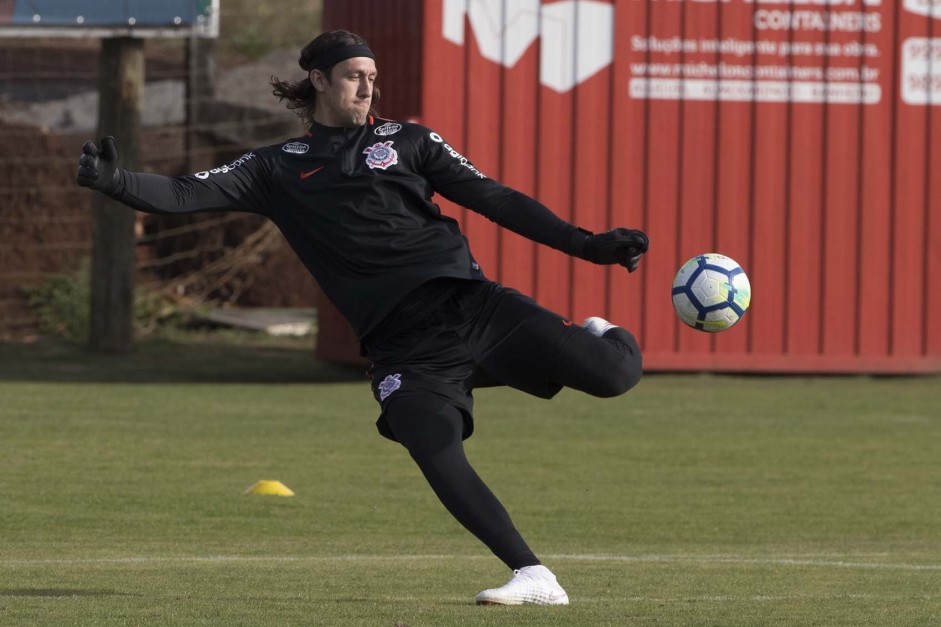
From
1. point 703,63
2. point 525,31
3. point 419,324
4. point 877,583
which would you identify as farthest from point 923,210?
point 419,324

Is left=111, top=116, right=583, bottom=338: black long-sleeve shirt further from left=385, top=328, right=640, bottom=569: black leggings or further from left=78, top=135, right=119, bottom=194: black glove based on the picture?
left=385, top=328, right=640, bottom=569: black leggings

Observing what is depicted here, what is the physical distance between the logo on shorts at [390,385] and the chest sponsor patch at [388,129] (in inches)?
36.4

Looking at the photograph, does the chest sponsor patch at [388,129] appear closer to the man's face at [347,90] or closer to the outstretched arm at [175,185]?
the man's face at [347,90]

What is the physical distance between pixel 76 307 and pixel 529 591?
17.2m

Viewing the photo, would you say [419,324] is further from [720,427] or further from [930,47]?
[930,47]

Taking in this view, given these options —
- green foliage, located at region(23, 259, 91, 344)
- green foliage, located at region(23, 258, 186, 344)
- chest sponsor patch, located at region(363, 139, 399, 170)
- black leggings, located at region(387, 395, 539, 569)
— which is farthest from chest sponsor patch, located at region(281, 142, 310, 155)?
green foliage, located at region(23, 258, 186, 344)

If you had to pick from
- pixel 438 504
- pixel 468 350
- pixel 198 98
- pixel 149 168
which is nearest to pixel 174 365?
pixel 149 168

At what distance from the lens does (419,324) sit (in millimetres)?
6992

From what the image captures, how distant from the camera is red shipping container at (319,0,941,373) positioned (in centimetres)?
1914

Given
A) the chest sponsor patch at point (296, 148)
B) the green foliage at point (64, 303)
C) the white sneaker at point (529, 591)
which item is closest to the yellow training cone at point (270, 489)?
the chest sponsor patch at point (296, 148)

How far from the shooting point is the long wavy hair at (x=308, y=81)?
7.15 m

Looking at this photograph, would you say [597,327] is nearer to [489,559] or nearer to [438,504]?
[489,559]

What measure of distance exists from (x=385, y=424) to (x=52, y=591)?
5.09 feet

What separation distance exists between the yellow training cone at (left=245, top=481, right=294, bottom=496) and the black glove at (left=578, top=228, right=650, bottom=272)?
18.8 ft
